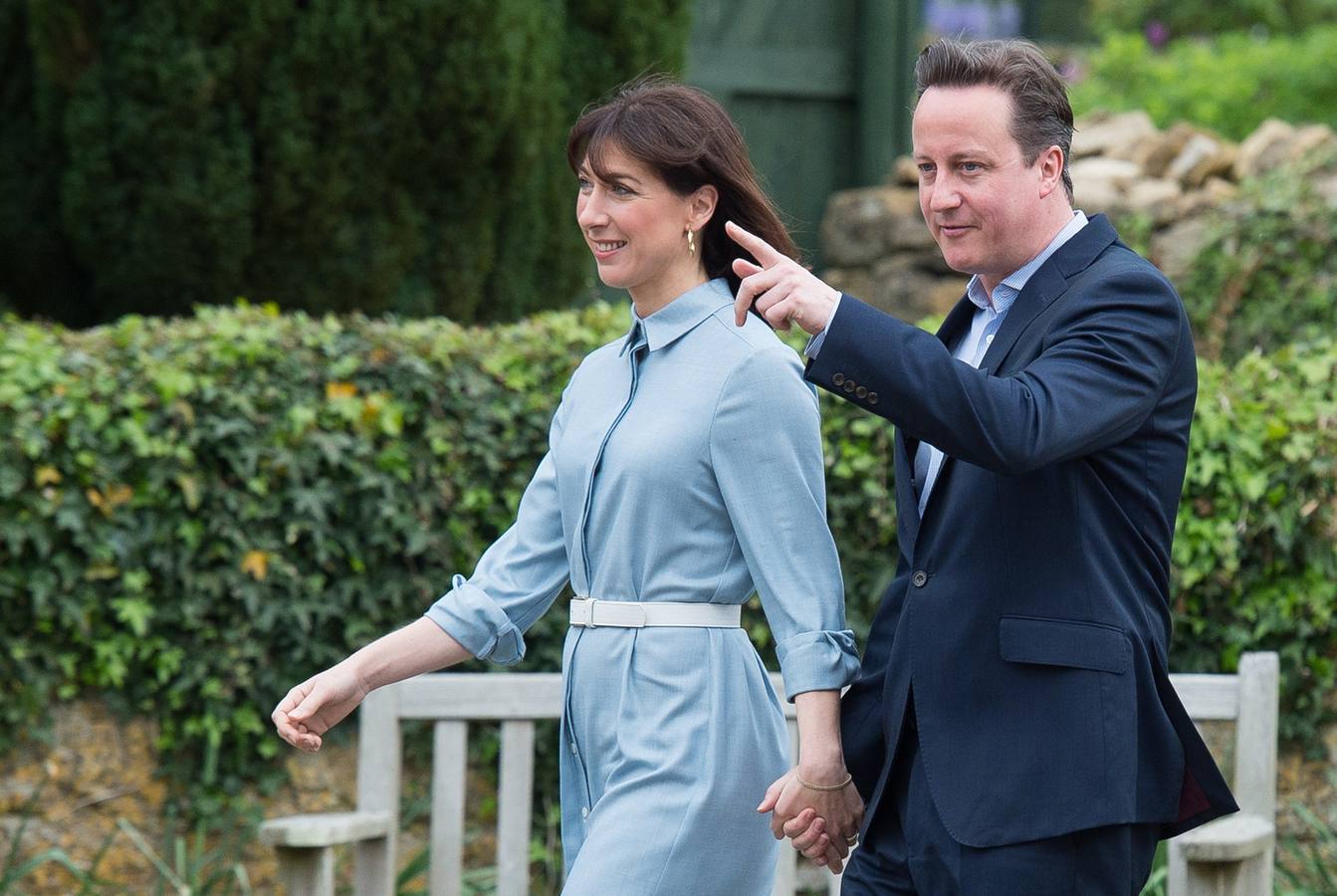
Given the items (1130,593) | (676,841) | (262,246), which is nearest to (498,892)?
(676,841)

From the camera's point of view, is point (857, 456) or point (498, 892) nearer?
point (498, 892)

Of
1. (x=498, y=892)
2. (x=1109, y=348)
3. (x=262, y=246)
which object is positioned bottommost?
(x=498, y=892)

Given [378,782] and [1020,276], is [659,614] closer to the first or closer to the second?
[1020,276]

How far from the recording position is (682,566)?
2699 millimetres

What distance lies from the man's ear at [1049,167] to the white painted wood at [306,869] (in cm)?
182

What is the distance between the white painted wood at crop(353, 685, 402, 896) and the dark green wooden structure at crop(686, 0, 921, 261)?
5319 millimetres

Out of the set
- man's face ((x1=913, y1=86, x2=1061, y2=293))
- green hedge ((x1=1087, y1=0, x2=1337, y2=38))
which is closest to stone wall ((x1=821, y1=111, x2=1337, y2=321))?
man's face ((x1=913, y1=86, x2=1061, y2=293))

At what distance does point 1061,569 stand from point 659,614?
66 cm

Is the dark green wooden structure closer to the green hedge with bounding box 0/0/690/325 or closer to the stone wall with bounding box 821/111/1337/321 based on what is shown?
the stone wall with bounding box 821/111/1337/321

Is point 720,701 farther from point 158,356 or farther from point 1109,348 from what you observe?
point 158,356

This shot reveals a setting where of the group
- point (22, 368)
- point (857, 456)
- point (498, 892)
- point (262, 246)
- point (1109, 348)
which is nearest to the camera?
point (1109, 348)

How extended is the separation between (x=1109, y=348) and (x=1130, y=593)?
0.34 meters

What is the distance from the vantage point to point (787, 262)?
7.65 feet

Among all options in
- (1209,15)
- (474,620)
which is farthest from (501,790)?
(1209,15)
